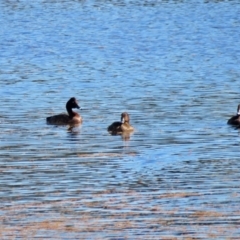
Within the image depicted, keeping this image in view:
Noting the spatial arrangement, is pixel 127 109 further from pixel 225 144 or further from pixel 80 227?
pixel 80 227

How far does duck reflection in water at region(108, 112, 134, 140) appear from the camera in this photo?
21281 mm

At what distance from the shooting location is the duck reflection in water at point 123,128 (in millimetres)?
21281

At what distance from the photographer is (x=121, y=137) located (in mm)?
21141

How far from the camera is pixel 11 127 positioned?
73.4 feet

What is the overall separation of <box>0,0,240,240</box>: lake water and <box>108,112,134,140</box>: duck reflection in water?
17 centimetres

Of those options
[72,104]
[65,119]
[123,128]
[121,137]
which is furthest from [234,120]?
[72,104]

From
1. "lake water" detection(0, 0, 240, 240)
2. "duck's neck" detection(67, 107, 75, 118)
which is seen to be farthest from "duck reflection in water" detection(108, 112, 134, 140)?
"duck's neck" detection(67, 107, 75, 118)

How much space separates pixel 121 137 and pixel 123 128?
27 cm

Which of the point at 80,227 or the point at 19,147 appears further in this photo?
the point at 19,147

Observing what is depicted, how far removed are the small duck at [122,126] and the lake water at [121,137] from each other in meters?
0.20

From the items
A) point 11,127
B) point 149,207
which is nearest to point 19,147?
point 11,127

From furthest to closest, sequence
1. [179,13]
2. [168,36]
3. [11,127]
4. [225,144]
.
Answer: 1. [179,13]
2. [168,36]
3. [11,127]
4. [225,144]

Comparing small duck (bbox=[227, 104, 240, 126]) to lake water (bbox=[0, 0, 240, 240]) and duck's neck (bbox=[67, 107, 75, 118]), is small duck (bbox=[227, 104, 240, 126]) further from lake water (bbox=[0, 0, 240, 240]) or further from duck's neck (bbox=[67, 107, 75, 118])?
duck's neck (bbox=[67, 107, 75, 118])

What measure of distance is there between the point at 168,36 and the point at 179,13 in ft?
31.4
